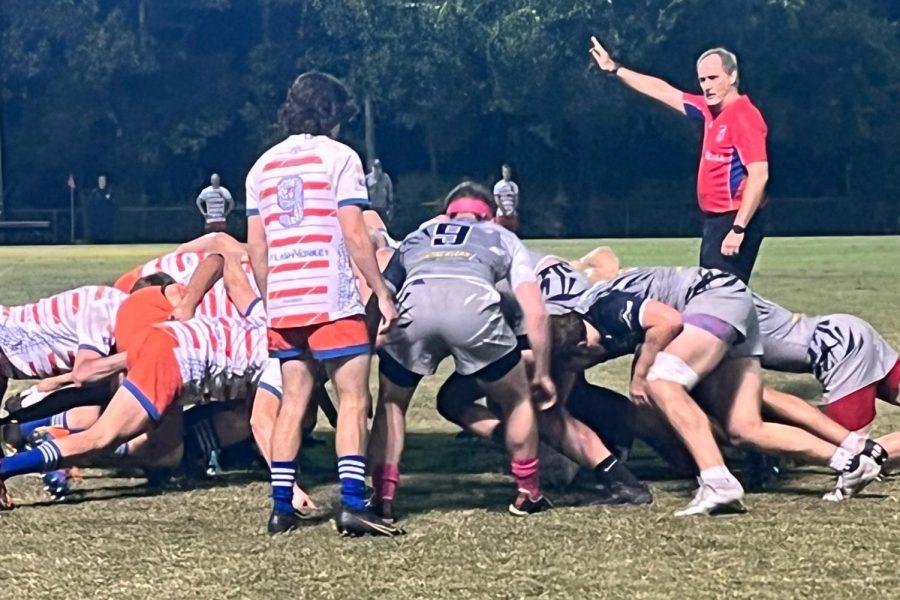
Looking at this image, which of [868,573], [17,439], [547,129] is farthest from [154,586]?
[547,129]

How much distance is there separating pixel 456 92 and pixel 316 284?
145 ft

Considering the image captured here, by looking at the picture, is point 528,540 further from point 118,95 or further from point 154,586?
point 118,95

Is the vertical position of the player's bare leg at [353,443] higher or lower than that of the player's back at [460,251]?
lower

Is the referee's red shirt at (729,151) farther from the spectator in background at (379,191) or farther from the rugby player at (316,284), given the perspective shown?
the spectator in background at (379,191)

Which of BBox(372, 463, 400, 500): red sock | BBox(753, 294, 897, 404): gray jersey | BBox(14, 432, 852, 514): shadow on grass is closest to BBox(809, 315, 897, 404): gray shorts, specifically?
BBox(753, 294, 897, 404): gray jersey

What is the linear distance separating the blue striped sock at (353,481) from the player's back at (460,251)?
0.85 meters

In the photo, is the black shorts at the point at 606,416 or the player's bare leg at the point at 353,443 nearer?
the player's bare leg at the point at 353,443

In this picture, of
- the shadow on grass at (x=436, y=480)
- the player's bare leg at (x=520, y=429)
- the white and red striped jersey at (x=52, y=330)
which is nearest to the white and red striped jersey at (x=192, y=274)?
the white and red striped jersey at (x=52, y=330)

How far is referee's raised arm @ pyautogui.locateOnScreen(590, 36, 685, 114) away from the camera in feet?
30.4

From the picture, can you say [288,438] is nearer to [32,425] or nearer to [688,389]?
[688,389]

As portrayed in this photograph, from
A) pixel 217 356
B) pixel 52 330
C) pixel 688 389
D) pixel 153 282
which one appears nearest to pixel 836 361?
pixel 688 389

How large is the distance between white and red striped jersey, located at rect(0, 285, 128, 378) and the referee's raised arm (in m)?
3.23

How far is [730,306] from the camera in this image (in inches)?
271

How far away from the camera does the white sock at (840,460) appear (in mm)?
6891
